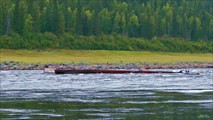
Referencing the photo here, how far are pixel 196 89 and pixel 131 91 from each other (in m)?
6.10

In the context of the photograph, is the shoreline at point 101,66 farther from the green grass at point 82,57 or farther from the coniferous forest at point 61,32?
the coniferous forest at point 61,32

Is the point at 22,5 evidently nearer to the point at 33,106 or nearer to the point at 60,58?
the point at 60,58

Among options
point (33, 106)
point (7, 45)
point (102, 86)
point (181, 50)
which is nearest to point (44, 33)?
point (7, 45)

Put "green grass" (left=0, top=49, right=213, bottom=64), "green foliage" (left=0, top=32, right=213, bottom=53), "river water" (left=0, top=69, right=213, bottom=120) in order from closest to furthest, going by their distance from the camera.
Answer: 1. "river water" (left=0, top=69, right=213, bottom=120)
2. "green grass" (left=0, top=49, right=213, bottom=64)
3. "green foliage" (left=0, top=32, right=213, bottom=53)

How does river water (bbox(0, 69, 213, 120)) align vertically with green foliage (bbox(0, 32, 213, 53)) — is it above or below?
above

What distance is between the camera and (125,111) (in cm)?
4556

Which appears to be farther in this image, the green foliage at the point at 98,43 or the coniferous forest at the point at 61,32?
the coniferous forest at the point at 61,32

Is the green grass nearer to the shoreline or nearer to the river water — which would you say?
the shoreline

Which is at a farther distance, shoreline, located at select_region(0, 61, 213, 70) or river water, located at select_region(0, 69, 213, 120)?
shoreline, located at select_region(0, 61, 213, 70)

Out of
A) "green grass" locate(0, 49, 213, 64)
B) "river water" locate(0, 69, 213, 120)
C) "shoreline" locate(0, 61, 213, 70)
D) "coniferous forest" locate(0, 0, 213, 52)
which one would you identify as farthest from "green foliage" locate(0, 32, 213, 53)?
"river water" locate(0, 69, 213, 120)

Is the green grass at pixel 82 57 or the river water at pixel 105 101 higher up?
the river water at pixel 105 101

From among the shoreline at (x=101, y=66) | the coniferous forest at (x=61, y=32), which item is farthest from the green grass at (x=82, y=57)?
the coniferous forest at (x=61, y=32)

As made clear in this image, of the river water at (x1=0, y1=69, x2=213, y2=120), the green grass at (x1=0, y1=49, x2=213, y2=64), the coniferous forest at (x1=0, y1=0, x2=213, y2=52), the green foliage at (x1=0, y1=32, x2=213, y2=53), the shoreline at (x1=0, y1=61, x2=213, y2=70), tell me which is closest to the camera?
the river water at (x1=0, y1=69, x2=213, y2=120)

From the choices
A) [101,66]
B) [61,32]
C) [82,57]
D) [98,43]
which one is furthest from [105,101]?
[61,32]
